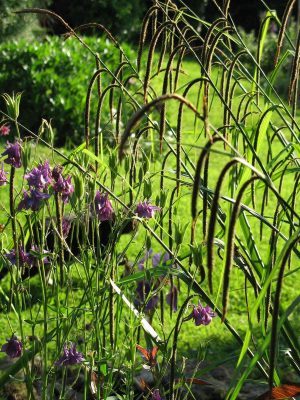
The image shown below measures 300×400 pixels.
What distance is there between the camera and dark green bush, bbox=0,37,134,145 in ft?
27.7

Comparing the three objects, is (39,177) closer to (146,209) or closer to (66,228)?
(146,209)

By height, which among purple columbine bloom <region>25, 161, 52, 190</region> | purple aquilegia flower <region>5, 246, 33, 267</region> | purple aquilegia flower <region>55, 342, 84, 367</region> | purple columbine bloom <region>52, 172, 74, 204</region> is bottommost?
purple aquilegia flower <region>55, 342, 84, 367</region>

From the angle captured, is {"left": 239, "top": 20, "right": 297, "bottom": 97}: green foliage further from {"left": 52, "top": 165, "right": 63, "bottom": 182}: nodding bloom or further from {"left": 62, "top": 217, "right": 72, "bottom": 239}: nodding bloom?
{"left": 52, "top": 165, "right": 63, "bottom": 182}: nodding bloom

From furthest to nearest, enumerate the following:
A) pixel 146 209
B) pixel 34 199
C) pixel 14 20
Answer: pixel 14 20 → pixel 146 209 → pixel 34 199

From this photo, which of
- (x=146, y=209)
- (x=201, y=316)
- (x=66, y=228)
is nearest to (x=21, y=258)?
(x=66, y=228)

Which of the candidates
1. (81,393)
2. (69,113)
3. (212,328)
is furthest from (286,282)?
(69,113)

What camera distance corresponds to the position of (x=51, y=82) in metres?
8.48

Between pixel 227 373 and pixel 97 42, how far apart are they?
689 centimetres

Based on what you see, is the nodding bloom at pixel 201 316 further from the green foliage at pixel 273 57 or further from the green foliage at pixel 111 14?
the green foliage at pixel 111 14

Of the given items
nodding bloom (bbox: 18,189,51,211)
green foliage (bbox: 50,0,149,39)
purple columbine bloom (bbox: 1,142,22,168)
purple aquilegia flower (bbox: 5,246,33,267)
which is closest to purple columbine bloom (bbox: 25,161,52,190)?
nodding bloom (bbox: 18,189,51,211)

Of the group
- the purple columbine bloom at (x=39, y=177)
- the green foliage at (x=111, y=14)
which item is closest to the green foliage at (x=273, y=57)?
the green foliage at (x=111, y=14)

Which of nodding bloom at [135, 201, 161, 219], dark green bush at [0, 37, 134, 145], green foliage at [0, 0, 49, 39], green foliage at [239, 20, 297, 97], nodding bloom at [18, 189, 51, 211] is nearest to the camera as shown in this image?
nodding bloom at [18, 189, 51, 211]

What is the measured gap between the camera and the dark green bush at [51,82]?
845 centimetres

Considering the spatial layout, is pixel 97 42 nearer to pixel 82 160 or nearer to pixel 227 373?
pixel 227 373
